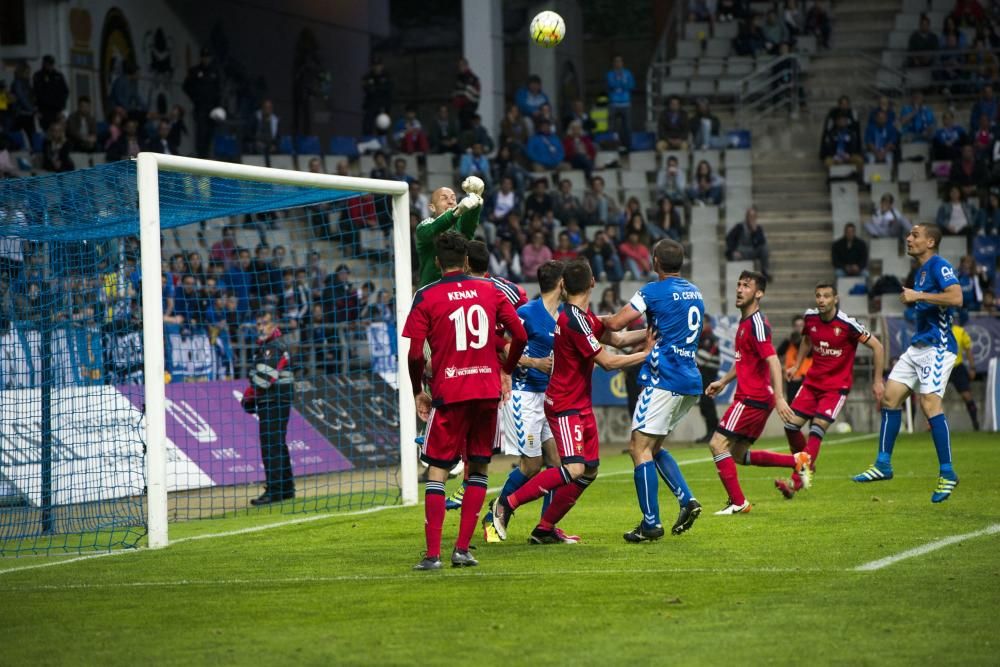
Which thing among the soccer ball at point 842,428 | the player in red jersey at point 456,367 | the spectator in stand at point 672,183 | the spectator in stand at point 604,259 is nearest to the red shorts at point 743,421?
the player in red jersey at point 456,367

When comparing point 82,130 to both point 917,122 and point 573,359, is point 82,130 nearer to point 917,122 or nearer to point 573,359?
point 917,122

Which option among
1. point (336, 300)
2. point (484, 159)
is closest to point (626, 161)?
point (484, 159)

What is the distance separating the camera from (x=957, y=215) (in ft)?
78.9

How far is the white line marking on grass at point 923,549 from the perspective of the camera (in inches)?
322

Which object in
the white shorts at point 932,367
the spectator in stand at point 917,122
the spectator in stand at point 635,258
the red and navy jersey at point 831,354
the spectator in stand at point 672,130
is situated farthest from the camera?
the spectator in stand at point 672,130

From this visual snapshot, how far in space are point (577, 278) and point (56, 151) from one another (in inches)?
735

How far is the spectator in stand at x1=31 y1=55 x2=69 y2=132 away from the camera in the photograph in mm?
26234

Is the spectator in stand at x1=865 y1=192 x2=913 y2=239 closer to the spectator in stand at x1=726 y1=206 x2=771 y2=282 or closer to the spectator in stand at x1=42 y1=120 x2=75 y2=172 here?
the spectator in stand at x1=726 y1=206 x2=771 y2=282

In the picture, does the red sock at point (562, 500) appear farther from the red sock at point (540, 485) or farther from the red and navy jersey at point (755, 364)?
the red and navy jersey at point (755, 364)

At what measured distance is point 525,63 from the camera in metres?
41.1

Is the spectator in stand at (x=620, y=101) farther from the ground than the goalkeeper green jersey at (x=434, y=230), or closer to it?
farther from the ground

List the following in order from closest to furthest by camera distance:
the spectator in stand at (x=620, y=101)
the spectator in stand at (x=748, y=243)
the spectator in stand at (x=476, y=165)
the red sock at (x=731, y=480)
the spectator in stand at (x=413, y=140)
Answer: the red sock at (x=731, y=480), the spectator in stand at (x=748, y=243), the spectator in stand at (x=476, y=165), the spectator in stand at (x=413, y=140), the spectator in stand at (x=620, y=101)

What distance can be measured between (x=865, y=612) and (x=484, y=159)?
20160mm

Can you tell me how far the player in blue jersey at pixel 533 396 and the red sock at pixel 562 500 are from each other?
0.44m
